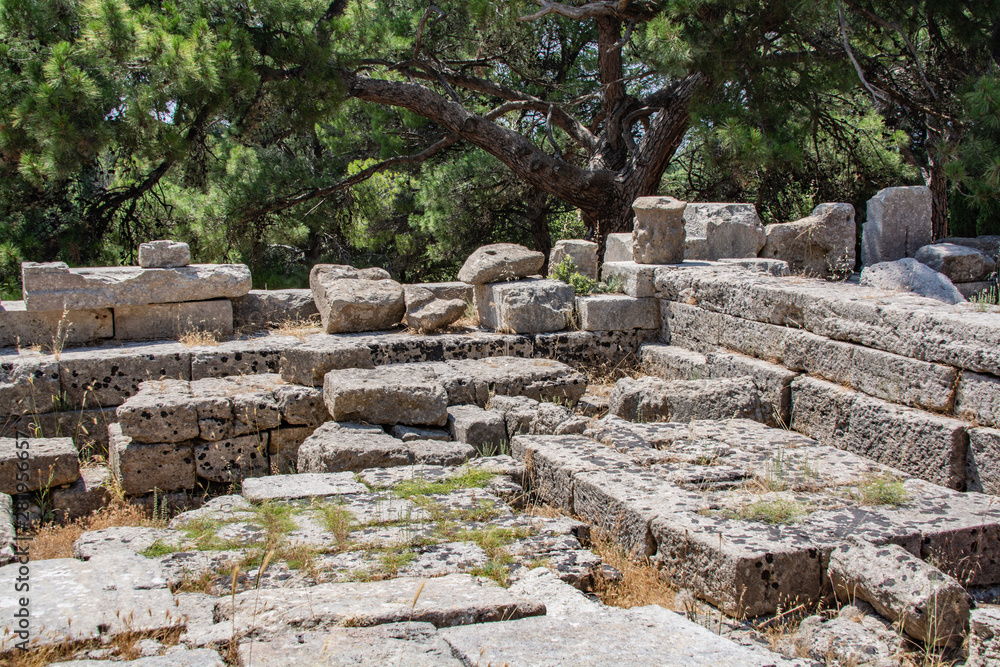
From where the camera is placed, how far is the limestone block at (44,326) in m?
7.15

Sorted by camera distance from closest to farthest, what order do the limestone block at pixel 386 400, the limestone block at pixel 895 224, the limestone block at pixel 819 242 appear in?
the limestone block at pixel 386 400 → the limestone block at pixel 895 224 → the limestone block at pixel 819 242

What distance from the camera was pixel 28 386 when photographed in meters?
6.45

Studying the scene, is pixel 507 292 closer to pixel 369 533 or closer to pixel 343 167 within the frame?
pixel 369 533

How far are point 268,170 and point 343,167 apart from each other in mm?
2314

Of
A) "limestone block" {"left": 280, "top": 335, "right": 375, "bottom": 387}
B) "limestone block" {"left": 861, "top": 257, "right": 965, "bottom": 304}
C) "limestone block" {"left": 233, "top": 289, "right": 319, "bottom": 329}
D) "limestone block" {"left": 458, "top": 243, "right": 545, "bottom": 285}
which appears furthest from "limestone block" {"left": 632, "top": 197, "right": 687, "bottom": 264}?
"limestone block" {"left": 233, "top": 289, "right": 319, "bottom": 329}

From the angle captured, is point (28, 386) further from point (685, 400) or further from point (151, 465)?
point (685, 400)

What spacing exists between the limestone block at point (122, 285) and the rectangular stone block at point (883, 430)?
5.06 m

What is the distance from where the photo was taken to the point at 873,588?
3.43 metres

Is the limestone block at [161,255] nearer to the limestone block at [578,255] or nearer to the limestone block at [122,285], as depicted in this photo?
the limestone block at [122,285]

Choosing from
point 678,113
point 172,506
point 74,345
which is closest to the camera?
point 172,506

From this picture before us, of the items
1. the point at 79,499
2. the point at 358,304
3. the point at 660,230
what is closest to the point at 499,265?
the point at 358,304

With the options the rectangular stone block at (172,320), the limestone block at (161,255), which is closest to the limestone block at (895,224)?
the rectangular stone block at (172,320)

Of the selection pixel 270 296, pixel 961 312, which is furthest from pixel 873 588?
pixel 270 296

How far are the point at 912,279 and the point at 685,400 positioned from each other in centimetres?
306
